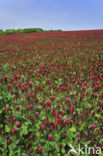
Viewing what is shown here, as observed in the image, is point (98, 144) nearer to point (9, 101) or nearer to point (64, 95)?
point (64, 95)

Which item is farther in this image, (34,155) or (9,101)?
(9,101)

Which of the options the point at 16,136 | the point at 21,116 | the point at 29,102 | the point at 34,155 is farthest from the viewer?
the point at 29,102

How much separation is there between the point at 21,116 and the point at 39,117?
0.34 m

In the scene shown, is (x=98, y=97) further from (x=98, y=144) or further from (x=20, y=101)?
(x=20, y=101)

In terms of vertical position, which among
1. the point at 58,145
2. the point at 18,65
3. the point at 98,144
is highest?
the point at 18,65

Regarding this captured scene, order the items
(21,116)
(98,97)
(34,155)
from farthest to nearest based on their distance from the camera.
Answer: (98,97), (21,116), (34,155)

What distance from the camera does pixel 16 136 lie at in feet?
7.57

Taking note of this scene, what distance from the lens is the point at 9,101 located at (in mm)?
3283

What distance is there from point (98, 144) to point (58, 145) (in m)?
0.71

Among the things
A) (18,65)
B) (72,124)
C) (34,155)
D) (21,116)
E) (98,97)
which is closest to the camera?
(34,155)

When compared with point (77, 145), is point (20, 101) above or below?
above

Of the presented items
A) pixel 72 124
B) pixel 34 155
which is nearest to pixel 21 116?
pixel 34 155

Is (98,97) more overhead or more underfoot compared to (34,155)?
more overhead

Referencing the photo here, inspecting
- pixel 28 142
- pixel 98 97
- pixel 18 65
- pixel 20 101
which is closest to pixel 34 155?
pixel 28 142
